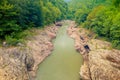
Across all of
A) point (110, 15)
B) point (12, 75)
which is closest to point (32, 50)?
point (12, 75)

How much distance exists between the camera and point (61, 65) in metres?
23.3

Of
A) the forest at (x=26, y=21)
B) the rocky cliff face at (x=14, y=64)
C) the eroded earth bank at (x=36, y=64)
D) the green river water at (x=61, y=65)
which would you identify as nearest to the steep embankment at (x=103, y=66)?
the eroded earth bank at (x=36, y=64)

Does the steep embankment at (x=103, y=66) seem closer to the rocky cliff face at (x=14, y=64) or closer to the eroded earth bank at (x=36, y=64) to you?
the eroded earth bank at (x=36, y=64)

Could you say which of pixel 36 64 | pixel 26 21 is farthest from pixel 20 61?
pixel 26 21

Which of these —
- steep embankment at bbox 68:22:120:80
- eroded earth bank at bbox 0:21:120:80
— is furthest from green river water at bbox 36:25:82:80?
steep embankment at bbox 68:22:120:80

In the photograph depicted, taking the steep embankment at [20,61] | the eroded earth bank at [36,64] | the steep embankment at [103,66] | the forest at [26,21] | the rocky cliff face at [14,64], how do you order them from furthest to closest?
1. the forest at [26,21]
2. the steep embankment at [103,66]
3. the eroded earth bank at [36,64]
4. the steep embankment at [20,61]
5. the rocky cliff face at [14,64]

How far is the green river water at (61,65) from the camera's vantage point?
20172mm

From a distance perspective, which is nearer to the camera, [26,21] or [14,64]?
[14,64]

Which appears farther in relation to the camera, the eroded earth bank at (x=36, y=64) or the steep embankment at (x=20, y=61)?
the eroded earth bank at (x=36, y=64)

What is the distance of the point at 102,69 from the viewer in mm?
17578

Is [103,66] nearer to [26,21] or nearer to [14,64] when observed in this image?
[14,64]

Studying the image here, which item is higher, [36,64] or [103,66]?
[103,66]

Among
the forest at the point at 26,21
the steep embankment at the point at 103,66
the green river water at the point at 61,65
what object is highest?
the forest at the point at 26,21

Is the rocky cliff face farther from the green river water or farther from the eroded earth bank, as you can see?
the green river water
